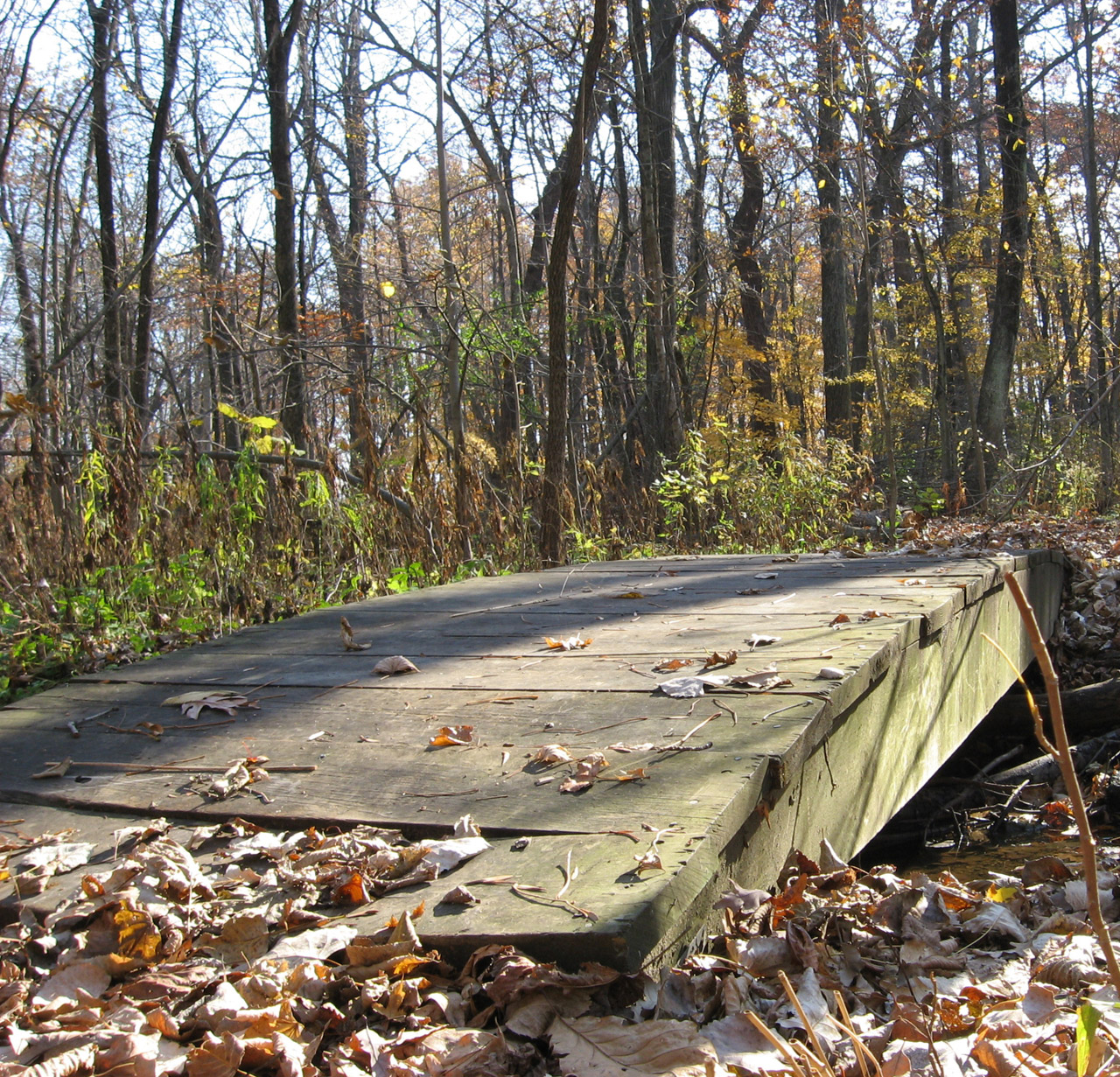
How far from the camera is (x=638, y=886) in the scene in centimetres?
140

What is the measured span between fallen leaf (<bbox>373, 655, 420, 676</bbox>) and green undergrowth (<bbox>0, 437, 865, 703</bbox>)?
1822 mm

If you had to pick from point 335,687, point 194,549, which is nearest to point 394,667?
point 335,687

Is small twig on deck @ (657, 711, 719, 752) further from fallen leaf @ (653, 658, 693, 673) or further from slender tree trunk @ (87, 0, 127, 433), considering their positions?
slender tree trunk @ (87, 0, 127, 433)

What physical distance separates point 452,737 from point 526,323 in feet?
27.0

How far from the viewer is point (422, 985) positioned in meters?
1.33

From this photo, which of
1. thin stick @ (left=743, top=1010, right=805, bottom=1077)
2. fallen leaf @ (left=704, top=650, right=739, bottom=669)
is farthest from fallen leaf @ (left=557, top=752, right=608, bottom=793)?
thin stick @ (left=743, top=1010, right=805, bottom=1077)

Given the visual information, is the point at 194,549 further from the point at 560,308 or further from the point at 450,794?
the point at 450,794

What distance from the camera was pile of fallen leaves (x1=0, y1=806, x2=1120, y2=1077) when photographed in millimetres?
1214

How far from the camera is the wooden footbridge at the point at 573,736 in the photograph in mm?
1525

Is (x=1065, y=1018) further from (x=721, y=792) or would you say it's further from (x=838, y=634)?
(x=838, y=634)

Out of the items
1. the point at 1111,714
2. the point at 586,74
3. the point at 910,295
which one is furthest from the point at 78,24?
the point at 910,295

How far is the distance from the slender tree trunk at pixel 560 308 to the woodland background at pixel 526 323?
0.03 m

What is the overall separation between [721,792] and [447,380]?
6823 millimetres

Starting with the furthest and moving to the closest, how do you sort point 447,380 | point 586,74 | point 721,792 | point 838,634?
point 447,380, point 586,74, point 838,634, point 721,792
